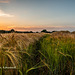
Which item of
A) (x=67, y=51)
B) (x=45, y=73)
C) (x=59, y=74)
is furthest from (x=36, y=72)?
(x=67, y=51)

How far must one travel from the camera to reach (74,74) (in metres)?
1.39

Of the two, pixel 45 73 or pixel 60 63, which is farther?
pixel 60 63

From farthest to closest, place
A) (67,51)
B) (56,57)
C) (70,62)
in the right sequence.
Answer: (67,51)
(70,62)
(56,57)

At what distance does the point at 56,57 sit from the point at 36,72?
0.35 metres

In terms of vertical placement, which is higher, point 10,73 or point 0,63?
point 0,63

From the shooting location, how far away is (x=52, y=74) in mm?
1339

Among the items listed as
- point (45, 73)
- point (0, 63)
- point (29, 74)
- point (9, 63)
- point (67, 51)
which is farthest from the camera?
point (67, 51)

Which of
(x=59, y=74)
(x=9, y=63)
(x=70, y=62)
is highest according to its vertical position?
(x=9, y=63)

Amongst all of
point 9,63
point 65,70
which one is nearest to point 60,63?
point 65,70

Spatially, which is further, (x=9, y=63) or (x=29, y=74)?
(x=29, y=74)

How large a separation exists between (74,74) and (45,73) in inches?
15.1

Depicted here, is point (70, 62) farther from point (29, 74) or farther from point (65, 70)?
point (29, 74)

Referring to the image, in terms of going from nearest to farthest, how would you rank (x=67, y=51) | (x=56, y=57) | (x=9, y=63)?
1. (x=9, y=63)
2. (x=56, y=57)
3. (x=67, y=51)

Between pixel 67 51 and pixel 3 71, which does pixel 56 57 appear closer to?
pixel 67 51
